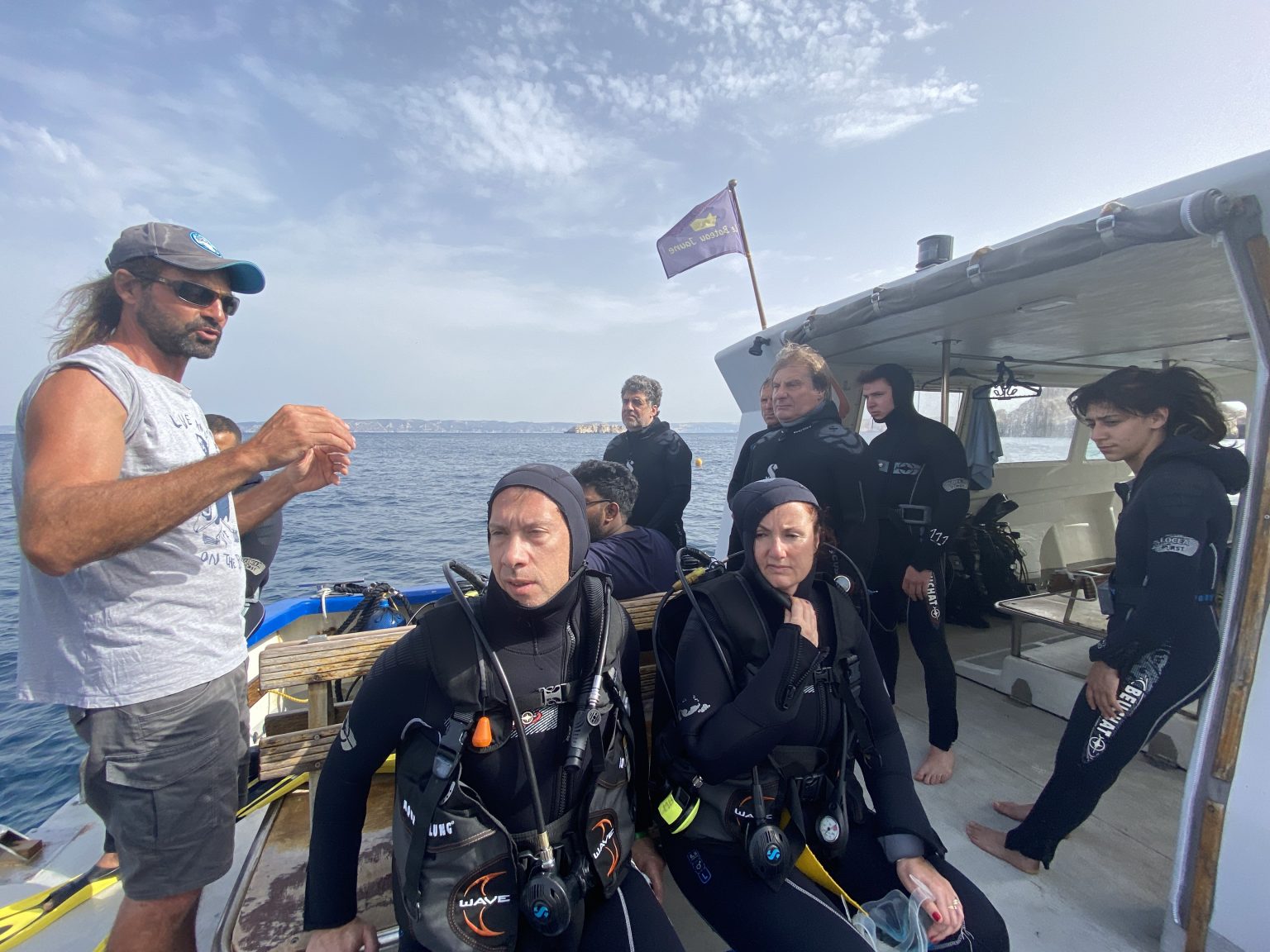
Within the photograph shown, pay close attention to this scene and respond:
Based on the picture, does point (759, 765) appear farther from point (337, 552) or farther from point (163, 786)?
point (337, 552)

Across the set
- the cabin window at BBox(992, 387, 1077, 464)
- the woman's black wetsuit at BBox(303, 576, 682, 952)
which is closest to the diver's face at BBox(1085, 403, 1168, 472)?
the woman's black wetsuit at BBox(303, 576, 682, 952)

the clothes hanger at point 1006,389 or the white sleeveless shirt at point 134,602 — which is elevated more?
the white sleeveless shirt at point 134,602

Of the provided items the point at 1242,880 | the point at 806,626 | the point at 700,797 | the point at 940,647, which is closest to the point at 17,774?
the point at 700,797

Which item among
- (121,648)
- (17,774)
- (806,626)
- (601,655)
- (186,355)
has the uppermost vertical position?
(186,355)

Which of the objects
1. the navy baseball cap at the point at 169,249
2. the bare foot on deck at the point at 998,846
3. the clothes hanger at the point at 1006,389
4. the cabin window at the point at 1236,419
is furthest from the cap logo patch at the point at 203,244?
the cabin window at the point at 1236,419

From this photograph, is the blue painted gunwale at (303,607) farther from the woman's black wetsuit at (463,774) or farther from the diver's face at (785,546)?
the diver's face at (785,546)

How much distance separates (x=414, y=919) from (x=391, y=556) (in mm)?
13619

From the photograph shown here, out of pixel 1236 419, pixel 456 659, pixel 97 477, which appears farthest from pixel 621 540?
pixel 1236 419

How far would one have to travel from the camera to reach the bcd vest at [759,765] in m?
1.86

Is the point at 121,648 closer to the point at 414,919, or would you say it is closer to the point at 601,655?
the point at 414,919

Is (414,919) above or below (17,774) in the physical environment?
above

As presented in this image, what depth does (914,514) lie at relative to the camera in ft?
11.0

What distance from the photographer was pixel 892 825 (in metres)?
1.89

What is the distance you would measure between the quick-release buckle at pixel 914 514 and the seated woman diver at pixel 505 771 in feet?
7.28
